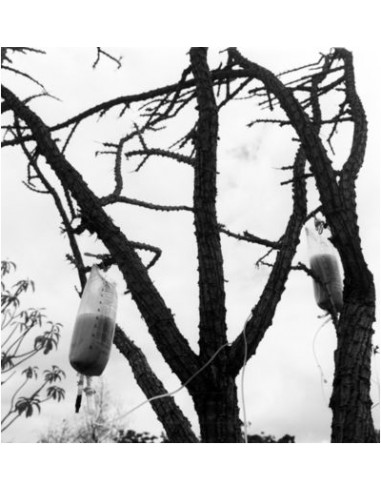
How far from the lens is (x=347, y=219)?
1891 millimetres

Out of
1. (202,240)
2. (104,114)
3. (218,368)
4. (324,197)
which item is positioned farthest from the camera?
(104,114)

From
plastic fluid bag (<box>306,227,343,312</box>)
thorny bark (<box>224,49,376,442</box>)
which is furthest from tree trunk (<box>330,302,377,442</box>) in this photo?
plastic fluid bag (<box>306,227,343,312</box>)

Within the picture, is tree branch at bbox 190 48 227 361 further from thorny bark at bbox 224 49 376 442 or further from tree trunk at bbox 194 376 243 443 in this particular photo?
thorny bark at bbox 224 49 376 442

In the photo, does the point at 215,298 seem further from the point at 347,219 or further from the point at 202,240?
the point at 347,219

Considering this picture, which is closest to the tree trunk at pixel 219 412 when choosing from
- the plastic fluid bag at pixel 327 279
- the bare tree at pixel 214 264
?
the bare tree at pixel 214 264

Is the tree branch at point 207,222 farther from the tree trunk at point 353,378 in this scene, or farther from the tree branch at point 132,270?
the tree trunk at point 353,378

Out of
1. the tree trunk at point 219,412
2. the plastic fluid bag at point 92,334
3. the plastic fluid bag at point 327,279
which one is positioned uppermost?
the plastic fluid bag at point 327,279

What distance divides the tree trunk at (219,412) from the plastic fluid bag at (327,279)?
2.03 ft

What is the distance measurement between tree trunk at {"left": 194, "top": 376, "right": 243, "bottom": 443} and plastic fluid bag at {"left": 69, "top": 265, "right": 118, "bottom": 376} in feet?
1.08

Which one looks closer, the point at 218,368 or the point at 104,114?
the point at 218,368

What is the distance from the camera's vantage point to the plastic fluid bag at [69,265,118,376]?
1.50 meters

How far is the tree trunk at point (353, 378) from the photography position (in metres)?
1.61
